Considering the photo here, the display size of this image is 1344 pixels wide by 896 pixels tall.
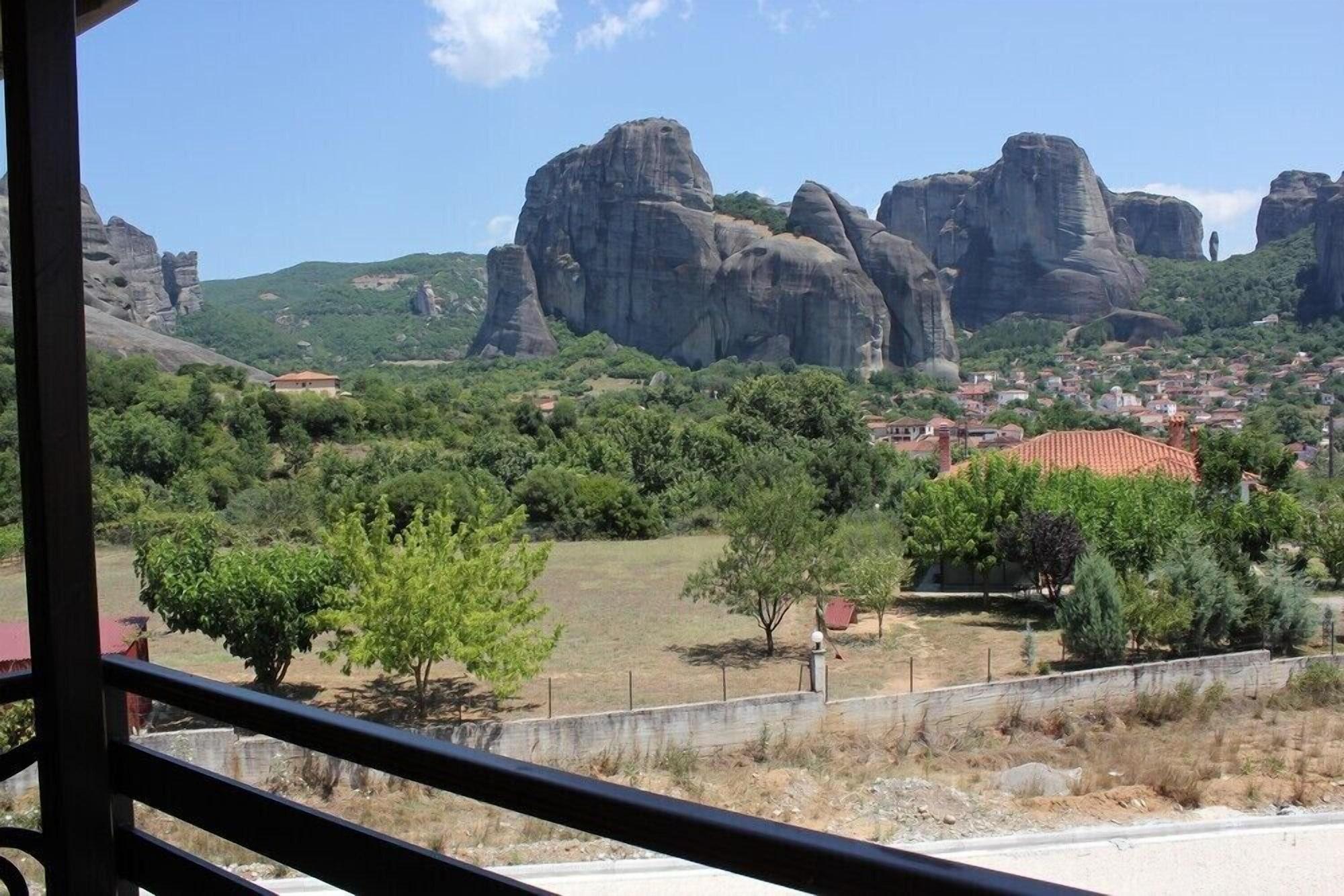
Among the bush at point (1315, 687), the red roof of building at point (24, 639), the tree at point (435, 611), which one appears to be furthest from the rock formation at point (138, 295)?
the bush at point (1315, 687)

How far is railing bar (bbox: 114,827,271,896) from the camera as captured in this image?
1.20 m

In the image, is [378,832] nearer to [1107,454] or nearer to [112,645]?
[112,645]

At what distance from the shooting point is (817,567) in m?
15.0

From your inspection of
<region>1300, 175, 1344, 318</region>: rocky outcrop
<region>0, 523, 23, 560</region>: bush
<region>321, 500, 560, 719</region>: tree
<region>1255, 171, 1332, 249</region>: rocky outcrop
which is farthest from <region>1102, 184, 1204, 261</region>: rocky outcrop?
<region>321, 500, 560, 719</region>: tree

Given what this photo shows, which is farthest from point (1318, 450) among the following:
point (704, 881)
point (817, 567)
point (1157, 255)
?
point (1157, 255)

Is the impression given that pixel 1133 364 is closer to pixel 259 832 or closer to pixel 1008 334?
pixel 1008 334

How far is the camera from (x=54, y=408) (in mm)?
1186

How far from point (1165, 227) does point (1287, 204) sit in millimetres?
10577

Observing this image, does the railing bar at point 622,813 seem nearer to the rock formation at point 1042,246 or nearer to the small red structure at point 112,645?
the small red structure at point 112,645

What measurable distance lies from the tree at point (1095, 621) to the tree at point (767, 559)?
3311 millimetres

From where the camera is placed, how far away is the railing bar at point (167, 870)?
47.1 inches

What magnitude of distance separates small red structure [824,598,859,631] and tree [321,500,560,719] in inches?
253

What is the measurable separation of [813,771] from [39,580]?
31.2ft

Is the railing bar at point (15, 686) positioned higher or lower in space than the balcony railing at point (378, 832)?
higher
